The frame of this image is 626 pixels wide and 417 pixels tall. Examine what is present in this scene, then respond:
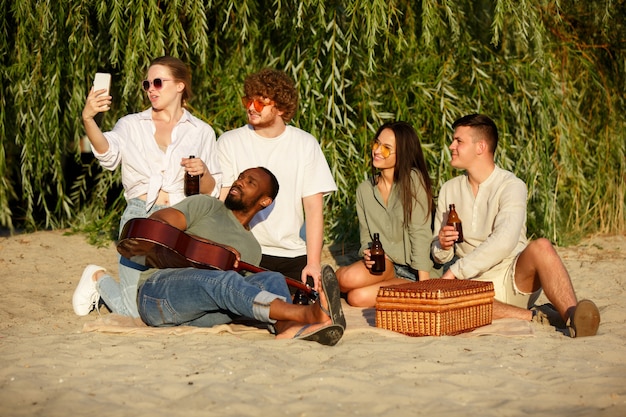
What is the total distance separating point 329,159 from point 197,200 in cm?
253

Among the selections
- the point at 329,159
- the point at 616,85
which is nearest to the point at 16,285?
the point at 329,159

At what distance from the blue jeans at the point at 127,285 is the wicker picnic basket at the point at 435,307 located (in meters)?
1.42

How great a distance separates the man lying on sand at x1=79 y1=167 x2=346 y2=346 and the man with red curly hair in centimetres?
51

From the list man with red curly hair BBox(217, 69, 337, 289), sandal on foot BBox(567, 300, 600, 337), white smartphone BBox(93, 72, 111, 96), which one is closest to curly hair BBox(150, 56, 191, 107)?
man with red curly hair BBox(217, 69, 337, 289)

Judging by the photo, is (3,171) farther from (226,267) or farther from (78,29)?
(226,267)

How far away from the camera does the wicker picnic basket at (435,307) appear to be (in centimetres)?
485

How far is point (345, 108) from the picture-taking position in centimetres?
752

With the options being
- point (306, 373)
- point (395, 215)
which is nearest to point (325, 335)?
point (306, 373)

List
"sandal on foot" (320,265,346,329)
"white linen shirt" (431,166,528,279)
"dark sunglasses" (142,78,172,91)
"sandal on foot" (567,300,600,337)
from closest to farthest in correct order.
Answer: "sandal on foot" (320,265,346,329) < "sandal on foot" (567,300,600,337) < "white linen shirt" (431,166,528,279) < "dark sunglasses" (142,78,172,91)

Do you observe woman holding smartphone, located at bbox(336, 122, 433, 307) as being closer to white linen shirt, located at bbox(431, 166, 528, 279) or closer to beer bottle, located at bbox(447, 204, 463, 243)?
white linen shirt, located at bbox(431, 166, 528, 279)

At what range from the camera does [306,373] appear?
4.04m

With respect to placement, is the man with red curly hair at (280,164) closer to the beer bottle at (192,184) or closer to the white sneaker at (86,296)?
the beer bottle at (192,184)

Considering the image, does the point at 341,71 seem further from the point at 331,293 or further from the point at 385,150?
the point at 331,293

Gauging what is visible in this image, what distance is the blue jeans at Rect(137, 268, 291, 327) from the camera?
4.61 metres
